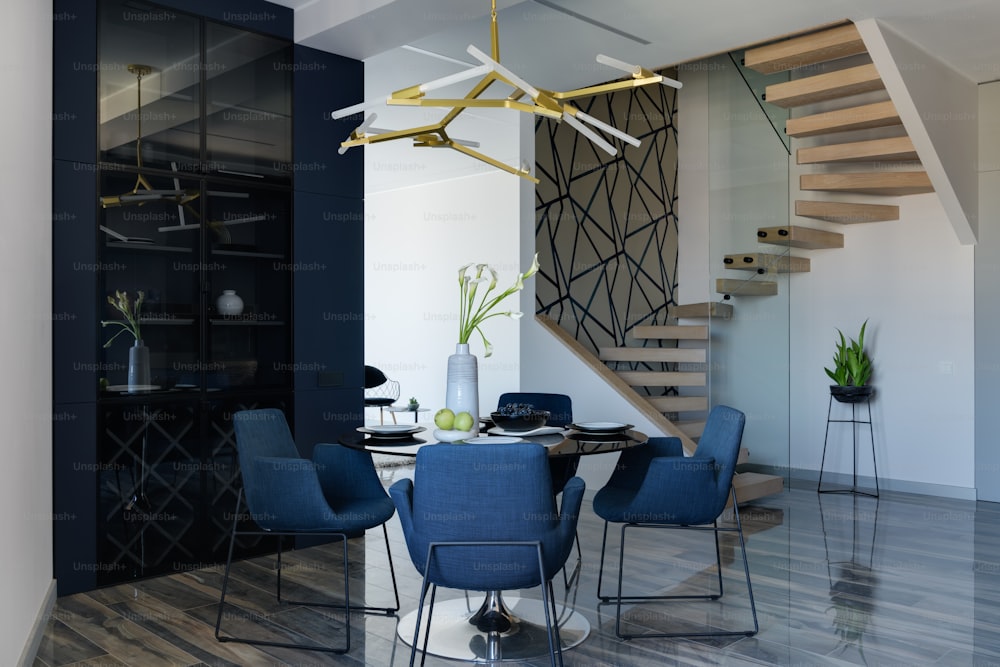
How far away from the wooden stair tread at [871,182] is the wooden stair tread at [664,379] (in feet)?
5.07

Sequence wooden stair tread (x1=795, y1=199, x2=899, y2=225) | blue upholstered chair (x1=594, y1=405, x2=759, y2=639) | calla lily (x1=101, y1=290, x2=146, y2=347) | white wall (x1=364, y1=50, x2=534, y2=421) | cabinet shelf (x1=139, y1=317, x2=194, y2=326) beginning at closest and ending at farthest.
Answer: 1. blue upholstered chair (x1=594, y1=405, x2=759, y2=639)
2. calla lily (x1=101, y1=290, x2=146, y2=347)
3. cabinet shelf (x1=139, y1=317, x2=194, y2=326)
4. wooden stair tread (x1=795, y1=199, x2=899, y2=225)
5. white wall (x1=364, y1=50, x2=534, y2=421)

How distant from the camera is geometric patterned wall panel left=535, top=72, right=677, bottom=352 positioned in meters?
6.79

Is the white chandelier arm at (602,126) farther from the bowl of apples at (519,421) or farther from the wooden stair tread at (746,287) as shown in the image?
the wooden stair tread at (746,287)

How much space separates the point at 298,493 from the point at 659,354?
392 centimetres

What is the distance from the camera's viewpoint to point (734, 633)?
10.5 feet

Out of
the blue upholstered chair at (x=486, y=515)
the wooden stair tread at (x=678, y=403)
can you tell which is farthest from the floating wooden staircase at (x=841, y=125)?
the blue upholstered chair at (x=486, y=515)

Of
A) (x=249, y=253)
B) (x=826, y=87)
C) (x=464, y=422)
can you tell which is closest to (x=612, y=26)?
(x=826, y=87)

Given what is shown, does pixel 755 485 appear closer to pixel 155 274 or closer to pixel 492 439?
pixel 492 439

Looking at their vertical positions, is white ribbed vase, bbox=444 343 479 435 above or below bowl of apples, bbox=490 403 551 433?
above

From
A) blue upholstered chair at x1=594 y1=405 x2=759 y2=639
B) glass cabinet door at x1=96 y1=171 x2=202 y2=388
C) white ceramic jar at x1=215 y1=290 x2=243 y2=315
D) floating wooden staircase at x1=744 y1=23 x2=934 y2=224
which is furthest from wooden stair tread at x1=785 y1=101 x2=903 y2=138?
glass cabinet door at x1=96 y1=171 x2=202 y2=388

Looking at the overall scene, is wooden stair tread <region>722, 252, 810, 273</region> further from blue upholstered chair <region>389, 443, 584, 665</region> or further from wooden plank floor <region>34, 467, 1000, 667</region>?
blue upholstered chair <region>389, 443, 584, 665</region>

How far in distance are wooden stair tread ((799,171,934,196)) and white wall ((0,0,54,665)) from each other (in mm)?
4755

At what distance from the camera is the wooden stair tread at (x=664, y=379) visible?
619 centimetres

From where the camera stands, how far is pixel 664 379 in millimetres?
6285
